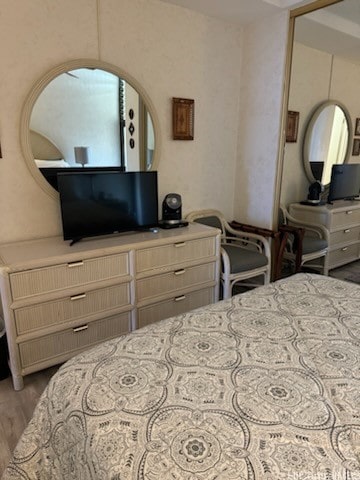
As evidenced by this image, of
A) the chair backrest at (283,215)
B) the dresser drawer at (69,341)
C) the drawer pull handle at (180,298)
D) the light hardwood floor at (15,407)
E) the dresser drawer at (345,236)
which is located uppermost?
the chair backrest at (283,215)

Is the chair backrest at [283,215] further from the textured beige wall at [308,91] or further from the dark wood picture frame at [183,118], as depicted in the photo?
the dark wood picture frame at [183,118]

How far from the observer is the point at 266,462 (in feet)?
2.44

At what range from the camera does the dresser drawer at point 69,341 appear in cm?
192

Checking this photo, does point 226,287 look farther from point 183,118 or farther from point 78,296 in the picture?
point 183,118

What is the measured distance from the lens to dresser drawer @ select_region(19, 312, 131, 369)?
1.92 meters

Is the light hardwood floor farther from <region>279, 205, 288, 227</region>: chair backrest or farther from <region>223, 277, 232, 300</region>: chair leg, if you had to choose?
<region>279, 205, 288, 227</region>: chair backrest

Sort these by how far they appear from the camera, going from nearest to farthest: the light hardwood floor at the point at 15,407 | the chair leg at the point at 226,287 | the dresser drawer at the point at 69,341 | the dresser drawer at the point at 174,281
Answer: the light hardwood floor at the point at 15,407 < the dresser drawer at the point at 69,341 < the dresser drawer at the point at 174,281 < the chair leg at the point at 226,287

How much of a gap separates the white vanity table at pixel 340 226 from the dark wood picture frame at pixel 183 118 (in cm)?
117

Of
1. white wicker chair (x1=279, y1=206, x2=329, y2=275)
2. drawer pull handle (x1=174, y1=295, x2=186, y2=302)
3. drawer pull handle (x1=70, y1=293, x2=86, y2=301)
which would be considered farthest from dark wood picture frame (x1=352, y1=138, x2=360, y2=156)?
drawer pull handle (x1=70, y1=293, x2=86, y2=301)

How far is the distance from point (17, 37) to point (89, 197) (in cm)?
103

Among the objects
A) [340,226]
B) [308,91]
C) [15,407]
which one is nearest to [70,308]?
[15,407]

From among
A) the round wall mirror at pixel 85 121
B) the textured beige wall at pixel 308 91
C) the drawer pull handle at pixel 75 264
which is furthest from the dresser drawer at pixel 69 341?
the textured beige wall at pixel 308 91

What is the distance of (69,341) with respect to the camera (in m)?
2.05

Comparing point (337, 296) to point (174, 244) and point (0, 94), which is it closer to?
point (174, 244)
